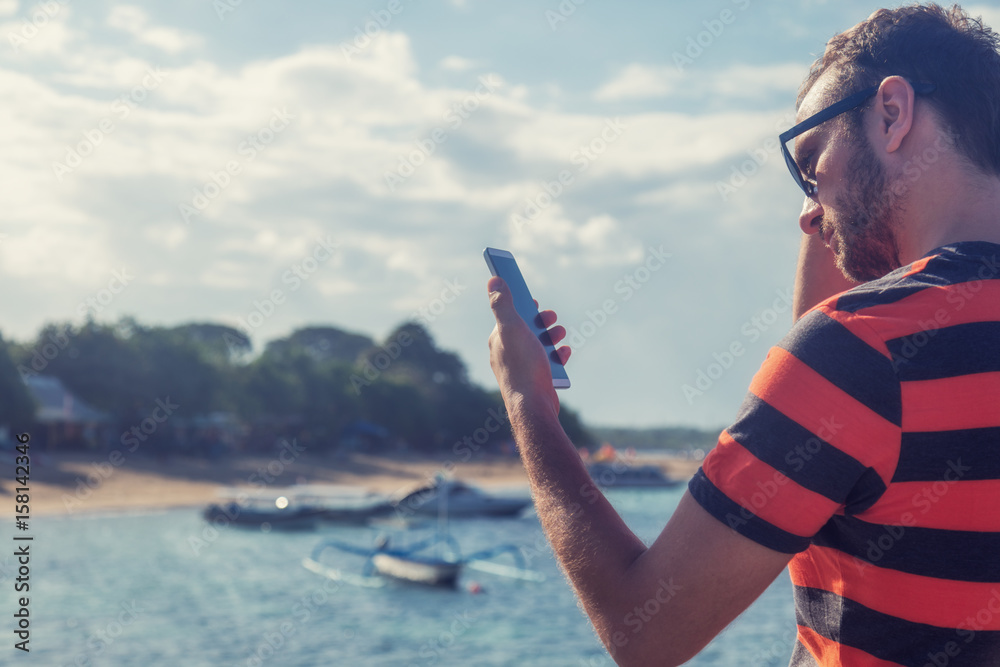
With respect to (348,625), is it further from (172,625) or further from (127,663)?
(127,663)

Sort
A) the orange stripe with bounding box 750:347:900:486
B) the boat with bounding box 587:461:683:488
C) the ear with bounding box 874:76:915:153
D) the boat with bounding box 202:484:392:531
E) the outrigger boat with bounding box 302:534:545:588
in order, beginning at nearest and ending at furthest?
the orange stripe with bounding box 750:347:900:486 < the ear with bounding box 874:76:915:153 < the outrigger boat with bounding box 302:534:545:588 < the boat with bounding box 202:484:392:531 < the boat with bounding box 587:461:683:488

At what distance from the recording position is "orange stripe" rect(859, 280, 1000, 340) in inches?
47.9

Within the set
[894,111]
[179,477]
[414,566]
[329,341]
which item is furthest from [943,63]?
[329,341]

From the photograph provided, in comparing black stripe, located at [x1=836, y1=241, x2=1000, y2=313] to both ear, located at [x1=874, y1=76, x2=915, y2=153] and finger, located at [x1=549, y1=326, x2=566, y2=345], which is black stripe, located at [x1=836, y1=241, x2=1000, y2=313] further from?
finger, located at [x1=549, y1=326, x2=566, y2=345]

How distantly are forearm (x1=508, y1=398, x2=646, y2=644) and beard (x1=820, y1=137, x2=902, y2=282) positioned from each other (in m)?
0.60

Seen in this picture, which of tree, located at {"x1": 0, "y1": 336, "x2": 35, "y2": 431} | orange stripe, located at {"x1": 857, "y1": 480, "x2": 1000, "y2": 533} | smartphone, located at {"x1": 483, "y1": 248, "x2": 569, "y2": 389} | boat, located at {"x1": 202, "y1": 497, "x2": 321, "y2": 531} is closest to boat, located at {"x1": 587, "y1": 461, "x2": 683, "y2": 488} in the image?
boat, located at {"x1": 202, "y1": 497, "x2": 321, "y2": 531}

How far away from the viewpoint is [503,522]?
5081 centimetres

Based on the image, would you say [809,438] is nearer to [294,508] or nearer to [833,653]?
[833,653]

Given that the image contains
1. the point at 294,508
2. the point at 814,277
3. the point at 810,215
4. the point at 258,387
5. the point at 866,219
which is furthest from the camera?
the point at 258,387

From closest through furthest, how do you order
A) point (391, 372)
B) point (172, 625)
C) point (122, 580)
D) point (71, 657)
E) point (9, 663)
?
point (9, 663)
point (71, 657)
point (172, 625)
point (122, 580)
point (391, 372)

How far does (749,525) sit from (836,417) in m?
0.19

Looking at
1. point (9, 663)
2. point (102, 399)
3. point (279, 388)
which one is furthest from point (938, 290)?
point (279, 388)

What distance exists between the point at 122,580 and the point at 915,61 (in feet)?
104

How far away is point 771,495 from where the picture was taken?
47.9 inches
